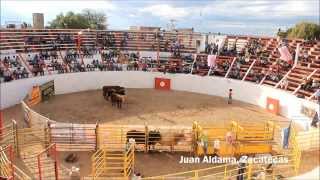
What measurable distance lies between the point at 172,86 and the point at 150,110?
25.6 feet

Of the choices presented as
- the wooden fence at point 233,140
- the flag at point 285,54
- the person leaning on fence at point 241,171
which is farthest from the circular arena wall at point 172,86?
the person leaning on fence at point 241,171

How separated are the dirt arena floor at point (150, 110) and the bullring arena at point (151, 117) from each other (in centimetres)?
7

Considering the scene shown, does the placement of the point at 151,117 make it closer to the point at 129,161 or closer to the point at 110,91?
the point at 110,91

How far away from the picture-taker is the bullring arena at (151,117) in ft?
54.5

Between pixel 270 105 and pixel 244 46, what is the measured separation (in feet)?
34.9

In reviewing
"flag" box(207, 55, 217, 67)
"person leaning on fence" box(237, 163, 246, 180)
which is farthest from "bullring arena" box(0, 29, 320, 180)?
"flag" box(207, 55, 217, 67)

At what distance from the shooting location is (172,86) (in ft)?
115

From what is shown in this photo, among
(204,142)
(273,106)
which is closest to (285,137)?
(204,142)

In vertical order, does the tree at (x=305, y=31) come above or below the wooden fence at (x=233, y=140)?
above

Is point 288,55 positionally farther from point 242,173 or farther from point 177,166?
point 242,173

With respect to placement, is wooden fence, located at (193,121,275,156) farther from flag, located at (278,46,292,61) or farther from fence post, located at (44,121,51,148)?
flag, located at (278,46,292,61)

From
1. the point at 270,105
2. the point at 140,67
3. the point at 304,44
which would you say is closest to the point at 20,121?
the point at 140,67

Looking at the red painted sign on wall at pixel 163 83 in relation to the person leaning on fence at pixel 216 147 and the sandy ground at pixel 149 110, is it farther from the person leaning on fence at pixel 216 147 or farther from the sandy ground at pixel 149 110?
the person leaning on fence at pixel 216 147

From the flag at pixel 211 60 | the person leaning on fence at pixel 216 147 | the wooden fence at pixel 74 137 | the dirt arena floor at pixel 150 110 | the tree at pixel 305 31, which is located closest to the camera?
the person leaning on fence at pixel 216 147
